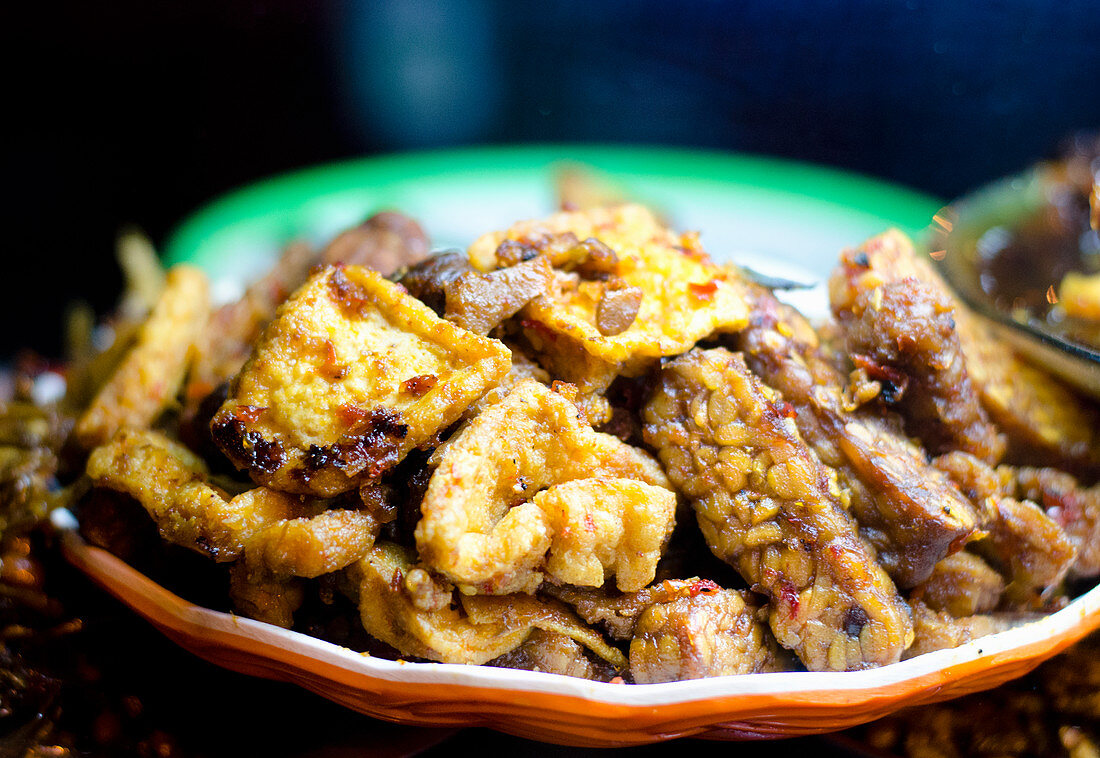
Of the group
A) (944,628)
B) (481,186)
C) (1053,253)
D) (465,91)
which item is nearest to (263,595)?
(944,628)

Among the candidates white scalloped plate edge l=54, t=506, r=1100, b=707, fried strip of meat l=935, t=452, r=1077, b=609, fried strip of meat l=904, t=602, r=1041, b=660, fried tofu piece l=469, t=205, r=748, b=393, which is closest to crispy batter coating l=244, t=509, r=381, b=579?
white scalloped plate edge l=54, t=506, r=1100, b=707

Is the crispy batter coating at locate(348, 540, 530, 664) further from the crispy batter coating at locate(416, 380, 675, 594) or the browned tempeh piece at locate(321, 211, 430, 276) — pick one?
the browned tempeh piece at locate(321, 211, 430, 276)

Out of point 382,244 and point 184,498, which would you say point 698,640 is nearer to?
point 184,498

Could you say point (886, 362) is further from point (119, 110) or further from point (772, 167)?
point (119, 110)

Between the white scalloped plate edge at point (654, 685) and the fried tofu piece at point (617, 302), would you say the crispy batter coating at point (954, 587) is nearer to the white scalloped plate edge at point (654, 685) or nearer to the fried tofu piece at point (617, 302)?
the white scalloped plate edge at point (654, 685)

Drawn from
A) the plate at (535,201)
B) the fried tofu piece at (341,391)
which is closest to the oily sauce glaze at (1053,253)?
the plate at (535,201)

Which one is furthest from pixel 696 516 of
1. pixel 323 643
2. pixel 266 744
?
pixel 266 744
